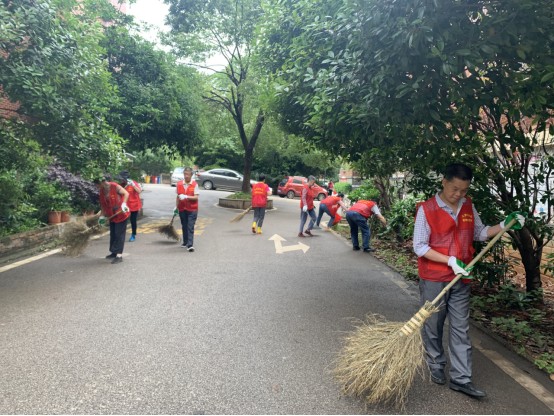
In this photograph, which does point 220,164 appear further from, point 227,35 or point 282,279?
point 282,279

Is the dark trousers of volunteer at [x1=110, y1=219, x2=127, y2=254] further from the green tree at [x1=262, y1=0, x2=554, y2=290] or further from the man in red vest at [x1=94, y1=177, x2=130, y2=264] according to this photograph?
the green tree at [x1=262, y1=0, x2=554, y2=290]

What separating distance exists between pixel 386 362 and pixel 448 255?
102cm

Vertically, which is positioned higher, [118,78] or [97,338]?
[118,78]

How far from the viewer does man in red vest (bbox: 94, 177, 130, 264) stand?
23.3 feet

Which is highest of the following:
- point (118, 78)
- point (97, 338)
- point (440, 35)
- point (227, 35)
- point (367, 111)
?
point (227, 35)

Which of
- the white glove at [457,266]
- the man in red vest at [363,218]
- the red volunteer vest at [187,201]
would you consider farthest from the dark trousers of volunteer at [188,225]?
the white glove at [457,266]

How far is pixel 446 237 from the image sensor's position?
128 inches

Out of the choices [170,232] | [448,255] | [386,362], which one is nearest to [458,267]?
[448,255]

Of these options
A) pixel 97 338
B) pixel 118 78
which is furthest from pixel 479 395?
pixel 118 78

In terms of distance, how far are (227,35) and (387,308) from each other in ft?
51.6

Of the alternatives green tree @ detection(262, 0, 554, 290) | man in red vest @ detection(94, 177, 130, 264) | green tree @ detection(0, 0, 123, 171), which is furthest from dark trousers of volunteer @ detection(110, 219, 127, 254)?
green tree @ detection(262, 0, 554, 290)

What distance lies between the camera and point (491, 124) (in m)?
5.24

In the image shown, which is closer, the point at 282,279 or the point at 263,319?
the point at 263,319

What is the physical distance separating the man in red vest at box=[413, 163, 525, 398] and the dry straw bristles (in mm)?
308
